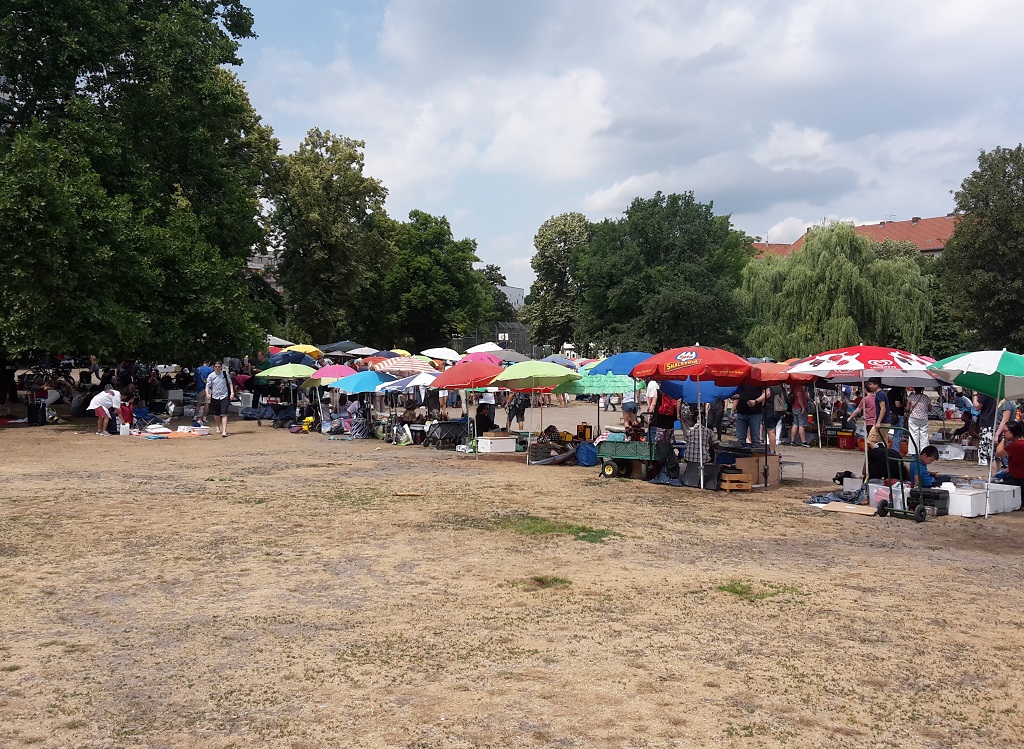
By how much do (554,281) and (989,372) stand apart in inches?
2547

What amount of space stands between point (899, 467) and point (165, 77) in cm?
2254

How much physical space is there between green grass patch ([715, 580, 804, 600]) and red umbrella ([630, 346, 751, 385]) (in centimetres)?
576

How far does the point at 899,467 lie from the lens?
11.2m

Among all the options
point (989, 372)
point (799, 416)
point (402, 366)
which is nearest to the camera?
point (989, 372)

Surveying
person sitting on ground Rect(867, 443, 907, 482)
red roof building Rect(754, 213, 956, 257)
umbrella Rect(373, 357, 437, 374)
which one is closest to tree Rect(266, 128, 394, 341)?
umbrella Rect(373, 357, 437, 374)

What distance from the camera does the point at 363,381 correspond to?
67.9 ft

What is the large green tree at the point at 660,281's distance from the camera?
4416 cm

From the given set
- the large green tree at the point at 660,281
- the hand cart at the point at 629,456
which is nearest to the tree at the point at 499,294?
the large green tree at the point at 660,281

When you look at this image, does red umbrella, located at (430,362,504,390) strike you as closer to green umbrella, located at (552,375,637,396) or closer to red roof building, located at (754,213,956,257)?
green umbrella, located at (552,375,637,396)

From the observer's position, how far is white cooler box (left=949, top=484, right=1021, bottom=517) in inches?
443

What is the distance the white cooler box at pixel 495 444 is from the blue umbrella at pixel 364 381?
3.65 metres

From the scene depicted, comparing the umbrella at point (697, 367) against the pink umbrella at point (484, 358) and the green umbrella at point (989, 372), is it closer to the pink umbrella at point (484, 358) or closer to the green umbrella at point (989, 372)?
the green umbrella at point (989, 372)

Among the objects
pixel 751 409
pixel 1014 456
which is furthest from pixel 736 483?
pixel 1014 456

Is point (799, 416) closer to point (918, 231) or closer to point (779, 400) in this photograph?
point (779, 400)
